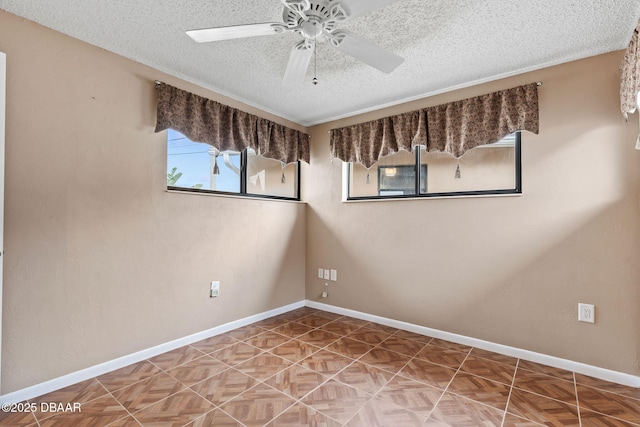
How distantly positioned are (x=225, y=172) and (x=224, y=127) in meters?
0.43

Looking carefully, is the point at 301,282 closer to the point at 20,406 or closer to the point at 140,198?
the point at 140,198

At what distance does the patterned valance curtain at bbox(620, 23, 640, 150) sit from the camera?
1790 mm

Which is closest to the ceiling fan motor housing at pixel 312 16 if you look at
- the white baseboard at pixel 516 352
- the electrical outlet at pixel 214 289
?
the electrical outlet at pixel 214 289

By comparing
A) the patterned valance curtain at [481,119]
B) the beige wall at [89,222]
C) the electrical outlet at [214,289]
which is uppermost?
the patterned valance curtain at [481,119]

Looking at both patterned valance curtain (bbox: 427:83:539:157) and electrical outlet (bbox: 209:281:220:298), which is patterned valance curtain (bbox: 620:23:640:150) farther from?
electrical outlet (bbox: 209:281:220:298)

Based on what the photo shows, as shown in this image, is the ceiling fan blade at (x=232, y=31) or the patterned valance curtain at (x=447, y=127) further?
the patterned valance curtain at (x=447, y=127)

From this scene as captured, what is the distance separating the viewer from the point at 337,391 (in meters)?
2.01

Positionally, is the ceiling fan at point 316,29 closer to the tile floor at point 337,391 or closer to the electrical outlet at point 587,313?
the tile floor at point 337,391

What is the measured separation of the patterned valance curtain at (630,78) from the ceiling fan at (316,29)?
134cm

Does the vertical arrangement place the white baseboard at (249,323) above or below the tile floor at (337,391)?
above

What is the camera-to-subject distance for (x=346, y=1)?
1.41 m

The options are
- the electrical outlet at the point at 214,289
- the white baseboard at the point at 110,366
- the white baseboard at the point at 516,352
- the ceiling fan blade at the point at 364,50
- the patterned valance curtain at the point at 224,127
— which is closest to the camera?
the ceiling fan blade at the point at 364,50

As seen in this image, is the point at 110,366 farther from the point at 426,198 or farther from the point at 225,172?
the point at 426,198

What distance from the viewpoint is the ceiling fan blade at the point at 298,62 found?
1.76 m
